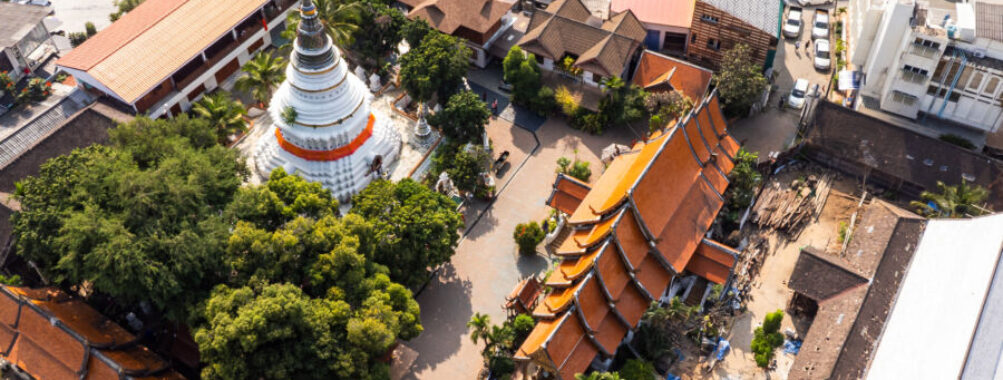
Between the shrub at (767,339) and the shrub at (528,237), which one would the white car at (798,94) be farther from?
the shrub at (528,237)

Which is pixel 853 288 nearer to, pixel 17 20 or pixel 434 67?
pixel 434 67

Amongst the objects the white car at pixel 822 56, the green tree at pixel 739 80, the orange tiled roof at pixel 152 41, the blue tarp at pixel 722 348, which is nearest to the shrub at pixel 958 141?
the white car at pixel 822 56

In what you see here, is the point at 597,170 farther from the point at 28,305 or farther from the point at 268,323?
the point at 28,305

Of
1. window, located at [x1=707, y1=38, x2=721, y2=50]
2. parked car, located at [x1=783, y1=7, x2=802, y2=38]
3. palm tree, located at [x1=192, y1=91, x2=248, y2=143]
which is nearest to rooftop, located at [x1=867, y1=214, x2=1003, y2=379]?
window, located at [x1=707, y1=38, x2=721, y2=50]

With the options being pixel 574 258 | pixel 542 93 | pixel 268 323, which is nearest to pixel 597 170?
pixel 542 93

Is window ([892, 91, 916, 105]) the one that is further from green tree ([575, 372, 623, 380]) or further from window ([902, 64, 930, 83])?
green tree ([575, 372, 623, 380])
